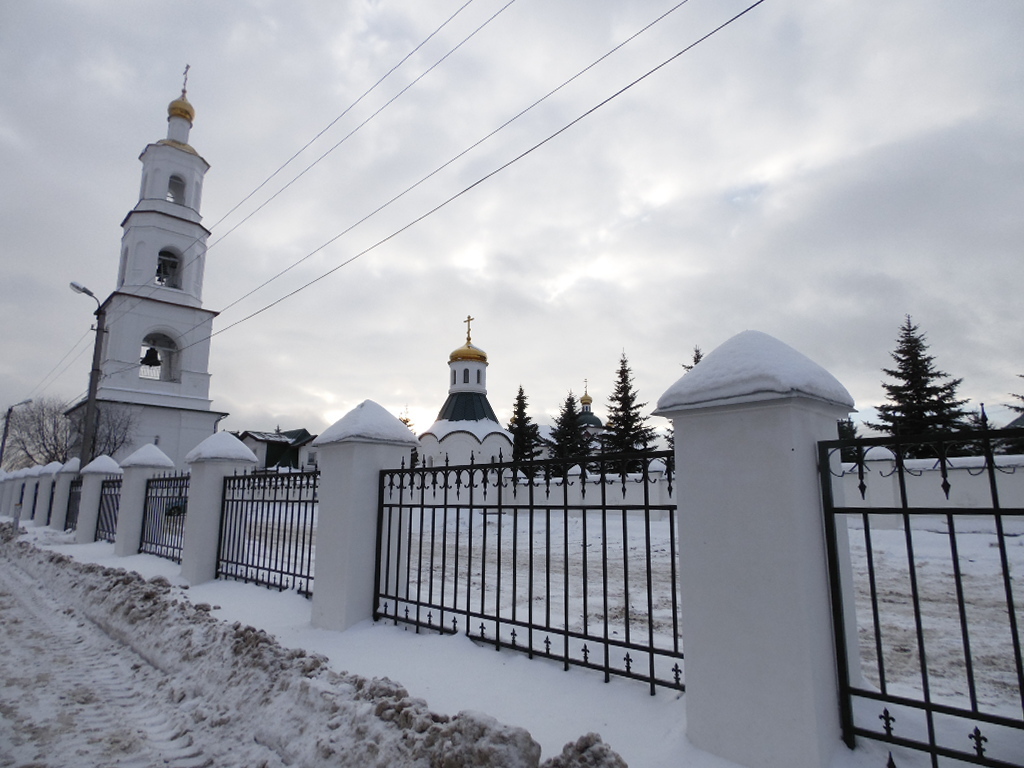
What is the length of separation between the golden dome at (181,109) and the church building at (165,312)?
0.16ft

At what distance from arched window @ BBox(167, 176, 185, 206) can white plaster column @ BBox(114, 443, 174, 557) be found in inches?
916

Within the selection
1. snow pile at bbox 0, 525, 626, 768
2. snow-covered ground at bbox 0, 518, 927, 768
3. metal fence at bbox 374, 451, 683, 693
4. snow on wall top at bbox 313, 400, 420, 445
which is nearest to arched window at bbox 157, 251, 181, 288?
metal fence at bbox 374, 451, 683, 693

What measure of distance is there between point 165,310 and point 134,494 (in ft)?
68.7

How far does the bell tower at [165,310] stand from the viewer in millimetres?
27109

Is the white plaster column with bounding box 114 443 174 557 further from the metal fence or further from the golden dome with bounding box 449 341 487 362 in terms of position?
the golden dome with bounding box 449 341 487 362

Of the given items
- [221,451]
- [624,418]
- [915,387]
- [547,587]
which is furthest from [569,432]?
[547,587]

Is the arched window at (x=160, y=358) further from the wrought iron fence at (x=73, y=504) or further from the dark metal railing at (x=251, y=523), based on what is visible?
the dark metal railing at (x=251, y=523)

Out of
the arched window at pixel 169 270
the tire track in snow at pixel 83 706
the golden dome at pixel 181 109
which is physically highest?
Result: the golden dome at pixel 181 109

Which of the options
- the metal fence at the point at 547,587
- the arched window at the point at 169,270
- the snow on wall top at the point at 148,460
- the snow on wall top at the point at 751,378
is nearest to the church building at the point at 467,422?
the arched window at the point at 169,270

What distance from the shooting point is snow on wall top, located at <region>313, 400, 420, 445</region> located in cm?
521

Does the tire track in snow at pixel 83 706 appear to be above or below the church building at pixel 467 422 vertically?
below

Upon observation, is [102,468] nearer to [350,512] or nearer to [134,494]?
[134,494]

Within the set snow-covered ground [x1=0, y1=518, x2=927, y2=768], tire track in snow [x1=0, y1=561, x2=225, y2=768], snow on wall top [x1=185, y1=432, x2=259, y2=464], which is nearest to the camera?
snow-covered ground [x1=0, y1=518, x2=927, y2=768]

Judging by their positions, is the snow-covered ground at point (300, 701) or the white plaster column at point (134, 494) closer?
the snow-covered ground at point (300, 701)
